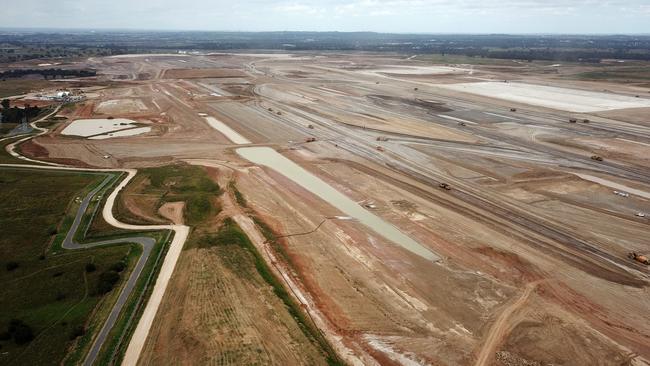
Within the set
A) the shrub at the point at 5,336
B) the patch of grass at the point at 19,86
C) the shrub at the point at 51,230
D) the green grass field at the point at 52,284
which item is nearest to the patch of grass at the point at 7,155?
the green grass field at the point at 52,284

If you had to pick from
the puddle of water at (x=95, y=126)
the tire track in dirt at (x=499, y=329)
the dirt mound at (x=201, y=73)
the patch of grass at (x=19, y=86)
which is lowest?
the tire track in dirt at (x=499, y=329)

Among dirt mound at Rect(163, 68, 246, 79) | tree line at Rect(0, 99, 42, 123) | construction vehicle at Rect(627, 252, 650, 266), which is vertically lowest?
construction vehicle at Rect(627, 252, 650, 266)

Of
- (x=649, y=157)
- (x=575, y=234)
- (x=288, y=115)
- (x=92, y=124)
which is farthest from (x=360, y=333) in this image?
(x=92, y=124)

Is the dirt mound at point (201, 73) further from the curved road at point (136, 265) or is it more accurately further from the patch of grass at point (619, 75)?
the patch of grass at point (619, 75)

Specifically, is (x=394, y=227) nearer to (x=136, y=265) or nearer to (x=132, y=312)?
(x=136, y=265)

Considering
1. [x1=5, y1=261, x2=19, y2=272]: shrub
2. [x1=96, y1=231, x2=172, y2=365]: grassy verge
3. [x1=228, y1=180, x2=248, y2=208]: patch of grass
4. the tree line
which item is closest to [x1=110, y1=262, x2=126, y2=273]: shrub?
[x1=96, y1=231, x2=172, y2=365]: grassy verge

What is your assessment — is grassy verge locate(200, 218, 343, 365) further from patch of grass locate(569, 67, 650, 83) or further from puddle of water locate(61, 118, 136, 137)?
patch of grass locate(569, 67, 650, 83)
